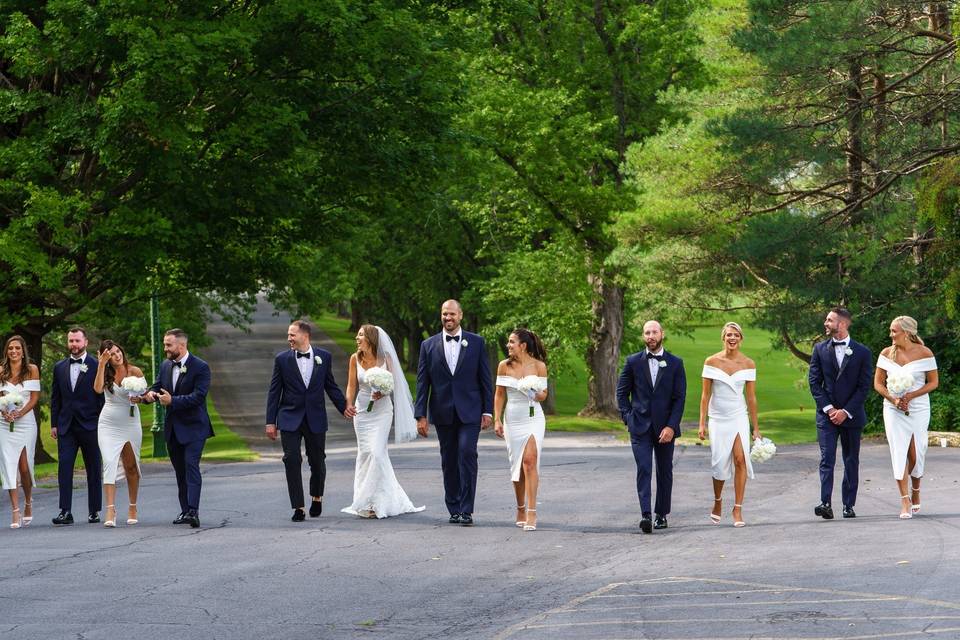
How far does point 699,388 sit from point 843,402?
178ft

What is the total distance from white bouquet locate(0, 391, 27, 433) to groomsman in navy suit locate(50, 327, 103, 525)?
0.34 metres

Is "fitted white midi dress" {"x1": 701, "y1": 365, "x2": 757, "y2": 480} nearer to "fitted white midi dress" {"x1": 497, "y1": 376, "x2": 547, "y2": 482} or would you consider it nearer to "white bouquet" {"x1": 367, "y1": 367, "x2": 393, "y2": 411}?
"fitted white midi dress" {"x1": 497, "y1": 376, "x2": 547, "y2": 482}

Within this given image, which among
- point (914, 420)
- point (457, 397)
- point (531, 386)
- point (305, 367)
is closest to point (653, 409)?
point (531, 386)

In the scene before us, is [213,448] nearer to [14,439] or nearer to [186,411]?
[14,439]

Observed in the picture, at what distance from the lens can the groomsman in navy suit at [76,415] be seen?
15.0 m

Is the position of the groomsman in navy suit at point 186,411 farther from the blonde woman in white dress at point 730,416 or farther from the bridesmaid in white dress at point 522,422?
the blonde woman in white dress at point 730,416

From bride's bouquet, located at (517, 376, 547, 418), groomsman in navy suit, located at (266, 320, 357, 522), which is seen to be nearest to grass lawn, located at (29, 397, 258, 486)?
groomsman in navy suit, located at (266, 320, 357, 522)

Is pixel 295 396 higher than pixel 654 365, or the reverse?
pixel 654 365

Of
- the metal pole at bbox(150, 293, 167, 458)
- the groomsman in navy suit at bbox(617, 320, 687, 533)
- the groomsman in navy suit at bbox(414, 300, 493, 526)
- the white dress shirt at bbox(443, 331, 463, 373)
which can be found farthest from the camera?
the metal pole at bbox(150, 293, 167, 458)

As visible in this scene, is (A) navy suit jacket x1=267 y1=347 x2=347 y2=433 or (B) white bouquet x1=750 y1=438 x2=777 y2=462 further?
(A) navy suit jacket x1=267 y1=347 x2=347 y2=433

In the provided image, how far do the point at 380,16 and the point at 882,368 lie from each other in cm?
1432

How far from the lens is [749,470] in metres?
14.1

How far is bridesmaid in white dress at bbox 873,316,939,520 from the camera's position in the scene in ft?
46.6

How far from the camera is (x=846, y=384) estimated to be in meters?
14.1
